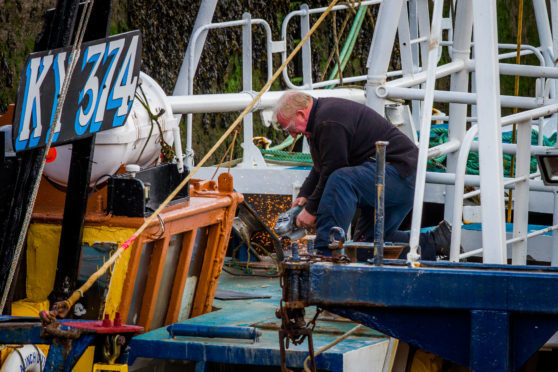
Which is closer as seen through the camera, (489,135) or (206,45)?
(489,135)

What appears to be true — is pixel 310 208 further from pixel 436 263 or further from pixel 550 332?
pixel 550 332

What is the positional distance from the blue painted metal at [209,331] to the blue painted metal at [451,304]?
2.79ft

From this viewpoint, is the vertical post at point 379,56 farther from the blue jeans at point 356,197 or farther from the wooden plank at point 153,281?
the wooden plank at point 153,281

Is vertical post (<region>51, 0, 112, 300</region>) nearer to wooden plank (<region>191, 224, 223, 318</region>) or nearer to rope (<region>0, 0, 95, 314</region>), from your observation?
rope (<region>0, 0, 95, 314</region>)

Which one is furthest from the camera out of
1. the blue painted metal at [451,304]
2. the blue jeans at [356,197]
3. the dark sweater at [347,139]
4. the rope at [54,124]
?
the dark sweater at [347,139]

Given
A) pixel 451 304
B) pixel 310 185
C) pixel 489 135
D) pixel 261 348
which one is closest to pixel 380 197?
pixel 451 304

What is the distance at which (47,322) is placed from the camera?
10.7ft

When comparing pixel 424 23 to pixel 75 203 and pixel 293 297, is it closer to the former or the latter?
pixel 75 203

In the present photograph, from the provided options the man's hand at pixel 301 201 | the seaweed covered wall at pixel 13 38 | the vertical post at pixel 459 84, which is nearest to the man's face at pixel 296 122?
the man's hand at pixel 301 201

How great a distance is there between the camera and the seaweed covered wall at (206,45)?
7758 mm

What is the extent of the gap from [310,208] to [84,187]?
1.70 metres

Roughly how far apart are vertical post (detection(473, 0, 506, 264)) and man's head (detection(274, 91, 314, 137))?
66.5 inches

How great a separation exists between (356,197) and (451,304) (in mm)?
2004

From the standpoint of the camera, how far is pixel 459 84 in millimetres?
6891
